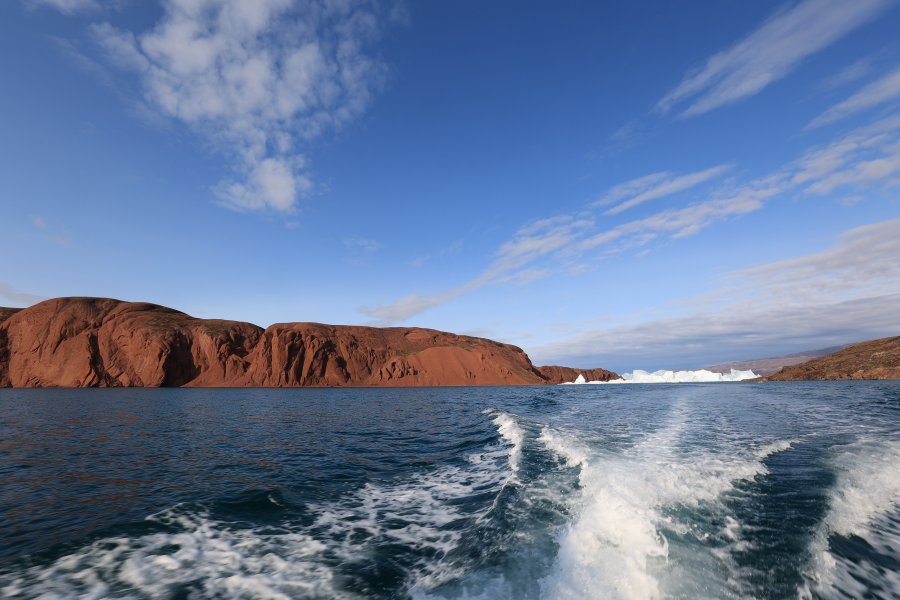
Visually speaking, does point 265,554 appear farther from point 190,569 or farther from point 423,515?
point 423,515

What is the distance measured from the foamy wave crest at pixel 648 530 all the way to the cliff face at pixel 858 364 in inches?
4150

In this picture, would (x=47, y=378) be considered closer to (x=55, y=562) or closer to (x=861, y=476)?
(x=55, y=562)

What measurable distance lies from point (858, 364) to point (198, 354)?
525 ft

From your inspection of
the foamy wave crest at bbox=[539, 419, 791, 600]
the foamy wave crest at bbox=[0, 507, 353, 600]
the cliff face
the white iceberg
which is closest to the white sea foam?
the foamy wave crest at bbox=[0, 507, 353, 600]

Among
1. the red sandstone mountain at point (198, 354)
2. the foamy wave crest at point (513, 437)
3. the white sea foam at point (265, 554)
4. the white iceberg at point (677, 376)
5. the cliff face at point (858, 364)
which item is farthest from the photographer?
the white iceberg at point (677, 376)

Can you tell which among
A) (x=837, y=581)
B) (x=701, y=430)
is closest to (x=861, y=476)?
(x=837, y=581)

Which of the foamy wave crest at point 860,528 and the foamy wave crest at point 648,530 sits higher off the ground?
the foamy wave crest at point 648,530

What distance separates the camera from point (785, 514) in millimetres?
6656

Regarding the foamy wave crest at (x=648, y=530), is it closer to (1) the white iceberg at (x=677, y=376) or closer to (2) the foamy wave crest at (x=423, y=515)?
(2) the foamy wave crest at (x=423, y=515)

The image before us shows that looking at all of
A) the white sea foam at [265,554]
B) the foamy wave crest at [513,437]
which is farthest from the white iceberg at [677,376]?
the white sea foam at [265,554]

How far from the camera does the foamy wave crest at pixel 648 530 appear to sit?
183 inches

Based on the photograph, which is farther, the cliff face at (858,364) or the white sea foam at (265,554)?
the cliff face at (858,364)

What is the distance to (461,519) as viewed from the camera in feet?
24.5

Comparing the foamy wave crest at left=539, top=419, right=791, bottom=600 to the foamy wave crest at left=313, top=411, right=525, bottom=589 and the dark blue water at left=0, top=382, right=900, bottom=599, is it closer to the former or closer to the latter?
the dark blue water at left=0, top=382, right=900, bottom=599
